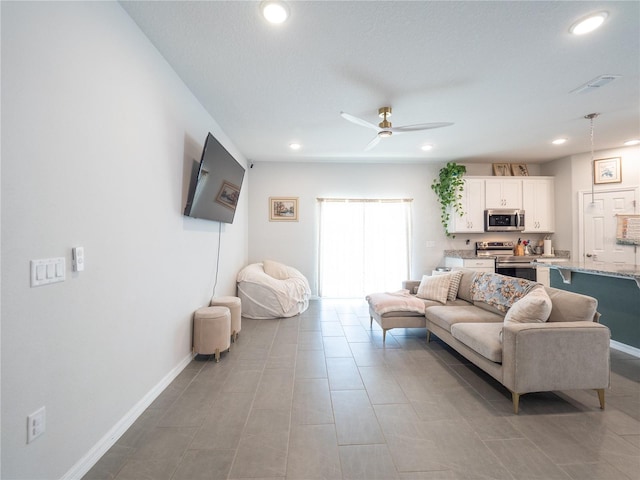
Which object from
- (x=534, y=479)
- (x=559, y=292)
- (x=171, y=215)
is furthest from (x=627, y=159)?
(x=171, y=215)

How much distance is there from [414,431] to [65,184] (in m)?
2.49

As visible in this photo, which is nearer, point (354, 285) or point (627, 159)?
point (627, 159)

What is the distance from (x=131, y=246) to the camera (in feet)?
6.16

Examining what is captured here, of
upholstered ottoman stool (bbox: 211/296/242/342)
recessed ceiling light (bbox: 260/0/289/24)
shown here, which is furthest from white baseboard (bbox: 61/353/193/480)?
recessed ceiling light (bbox: 260/0/289/24)

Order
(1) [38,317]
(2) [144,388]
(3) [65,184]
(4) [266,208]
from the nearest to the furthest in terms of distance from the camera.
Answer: (1) [38,317], (3) [65,184], (2) [144,388], (4) [266,208]

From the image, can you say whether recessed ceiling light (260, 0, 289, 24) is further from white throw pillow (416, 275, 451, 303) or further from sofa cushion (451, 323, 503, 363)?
white throw pillow (416, 275, 451, 303)

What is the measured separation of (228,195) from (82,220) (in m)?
2.06

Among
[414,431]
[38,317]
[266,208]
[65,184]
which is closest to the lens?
[38,317]

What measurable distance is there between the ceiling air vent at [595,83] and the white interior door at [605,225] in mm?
2849

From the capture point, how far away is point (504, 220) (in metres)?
5.28

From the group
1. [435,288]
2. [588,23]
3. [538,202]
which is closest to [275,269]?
[435,288]

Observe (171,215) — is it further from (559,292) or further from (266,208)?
(559,292)

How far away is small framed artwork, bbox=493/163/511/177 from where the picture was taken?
18.0 ft

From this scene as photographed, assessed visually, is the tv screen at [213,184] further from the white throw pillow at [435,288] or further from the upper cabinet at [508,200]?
the upper cabinet at [508,200]
